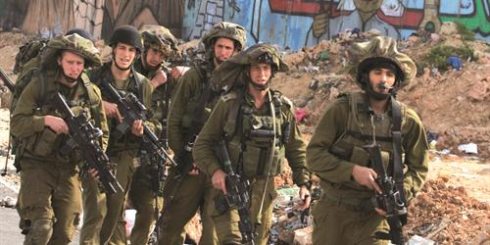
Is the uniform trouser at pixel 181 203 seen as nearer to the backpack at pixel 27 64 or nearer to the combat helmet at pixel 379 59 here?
the backpack at pixel 27 64

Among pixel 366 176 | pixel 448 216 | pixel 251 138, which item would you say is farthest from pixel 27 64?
pixel 448 216

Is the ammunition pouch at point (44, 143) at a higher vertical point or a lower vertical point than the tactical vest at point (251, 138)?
lower

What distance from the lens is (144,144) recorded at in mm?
6023

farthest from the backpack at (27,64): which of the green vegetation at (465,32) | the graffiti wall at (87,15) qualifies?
the graffiti wall at (87,15)

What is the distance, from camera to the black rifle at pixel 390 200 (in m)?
4.04

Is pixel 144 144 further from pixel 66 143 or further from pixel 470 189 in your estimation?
pixel 470 189

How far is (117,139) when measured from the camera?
5.90 meters

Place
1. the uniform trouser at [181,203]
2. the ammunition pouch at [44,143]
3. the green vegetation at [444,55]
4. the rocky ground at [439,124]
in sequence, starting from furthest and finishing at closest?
1. the green vegetation at [444,55]
2. the rocky ground at [439,124]
3. the uniform trouser at [181,203]
4. the ammunition pouch at [44,143]

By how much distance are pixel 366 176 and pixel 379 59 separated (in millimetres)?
591

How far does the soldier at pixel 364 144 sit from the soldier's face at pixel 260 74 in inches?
24.3

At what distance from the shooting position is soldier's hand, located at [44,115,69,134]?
5.04 meters

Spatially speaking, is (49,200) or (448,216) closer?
(49,200)

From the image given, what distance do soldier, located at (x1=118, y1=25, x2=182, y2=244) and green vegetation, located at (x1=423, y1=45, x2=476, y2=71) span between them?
10.2 m

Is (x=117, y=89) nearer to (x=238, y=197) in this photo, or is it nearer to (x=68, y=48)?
(x=68, y=48)
